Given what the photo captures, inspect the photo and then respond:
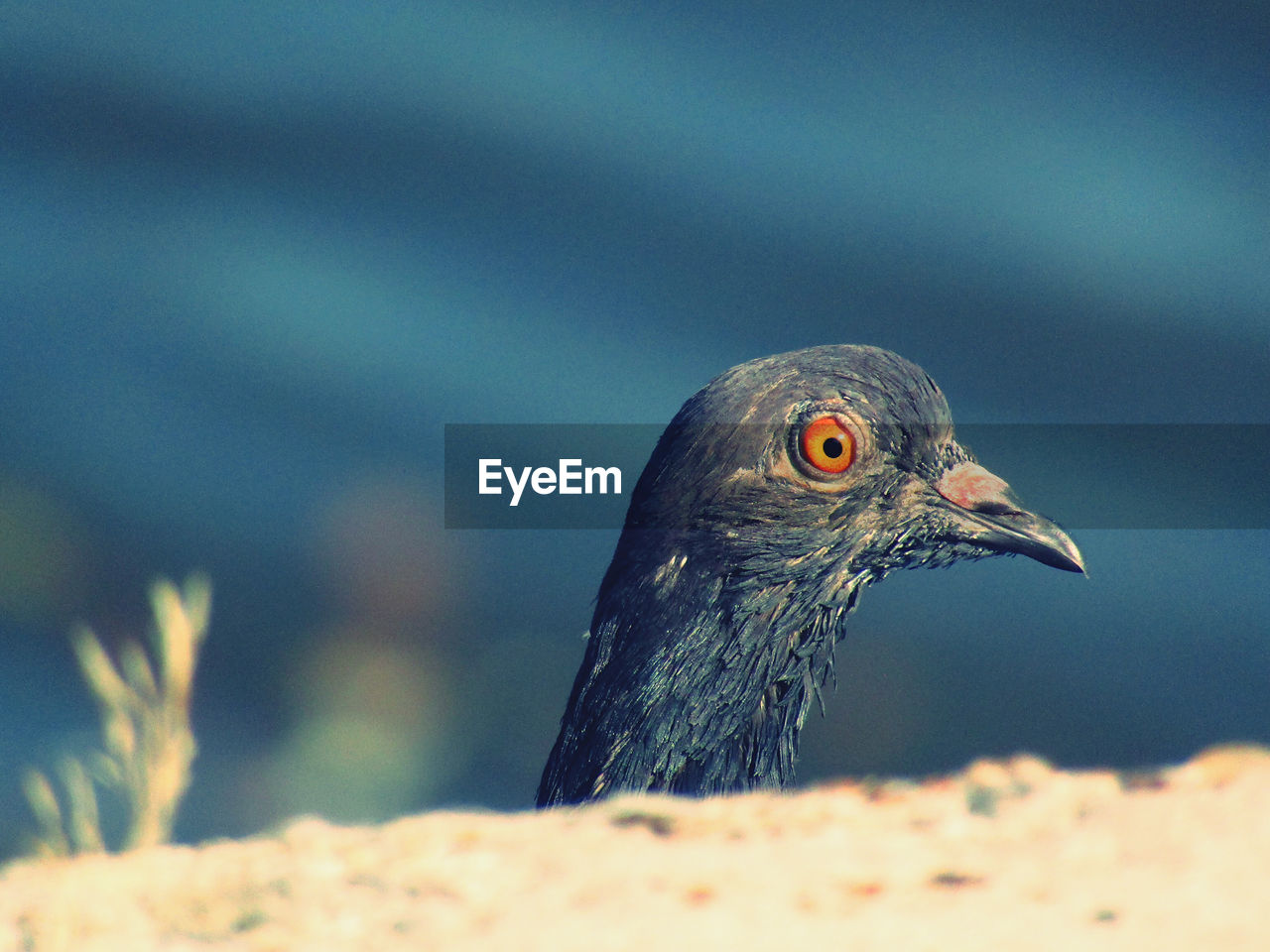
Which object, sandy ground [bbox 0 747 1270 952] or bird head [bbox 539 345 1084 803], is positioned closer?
sandy ground [bbox 0 747 1270 952]

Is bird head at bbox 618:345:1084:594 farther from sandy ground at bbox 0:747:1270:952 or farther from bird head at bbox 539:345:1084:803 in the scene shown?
sandy ground at bbox 0:747:1270:952

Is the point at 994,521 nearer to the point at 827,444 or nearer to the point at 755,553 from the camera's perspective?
the point at 827,444

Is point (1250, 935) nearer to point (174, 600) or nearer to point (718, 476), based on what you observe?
point (174, 600)

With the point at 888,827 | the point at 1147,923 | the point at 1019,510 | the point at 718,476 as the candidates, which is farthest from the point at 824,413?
the point at 1147,923

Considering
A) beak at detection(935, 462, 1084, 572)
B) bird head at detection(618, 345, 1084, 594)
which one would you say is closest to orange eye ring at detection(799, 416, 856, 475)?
bird head at detection(618, 345, 1084, 594)

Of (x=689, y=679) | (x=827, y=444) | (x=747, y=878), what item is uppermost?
(x=827, y=444)

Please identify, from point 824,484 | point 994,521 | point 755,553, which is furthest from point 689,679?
point 994,521

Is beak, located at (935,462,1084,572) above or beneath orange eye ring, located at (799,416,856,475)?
beneath
